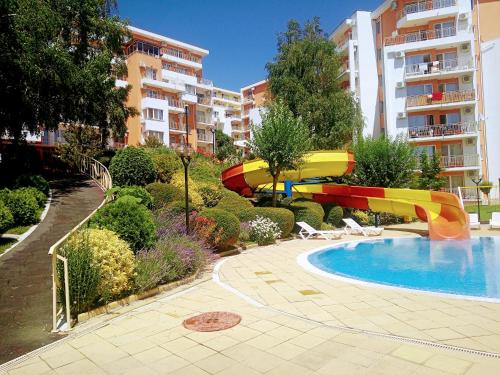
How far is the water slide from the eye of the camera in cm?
1739

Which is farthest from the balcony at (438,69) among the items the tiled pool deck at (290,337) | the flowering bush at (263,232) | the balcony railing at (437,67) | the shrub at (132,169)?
the tiled pool deck at (290,337)

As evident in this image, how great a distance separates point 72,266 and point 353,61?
40.8 metres

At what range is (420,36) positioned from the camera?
121ft

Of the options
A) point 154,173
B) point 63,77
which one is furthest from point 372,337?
point 63,77

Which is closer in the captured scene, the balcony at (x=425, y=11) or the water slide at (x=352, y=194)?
the water slide at (x=352, y=194)

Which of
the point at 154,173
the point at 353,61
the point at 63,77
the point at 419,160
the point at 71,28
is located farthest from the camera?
the point at 353,61

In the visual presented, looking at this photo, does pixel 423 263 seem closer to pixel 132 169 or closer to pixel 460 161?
pixel 132 169

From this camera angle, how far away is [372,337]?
5344 mm

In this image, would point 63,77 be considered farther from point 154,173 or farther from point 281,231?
point 281,231

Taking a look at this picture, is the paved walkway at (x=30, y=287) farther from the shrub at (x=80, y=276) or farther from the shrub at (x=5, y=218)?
the shrub at (x=5, y=218)

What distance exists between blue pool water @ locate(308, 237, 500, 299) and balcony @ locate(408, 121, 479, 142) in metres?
21.4

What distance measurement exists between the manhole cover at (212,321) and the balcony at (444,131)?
3450cm

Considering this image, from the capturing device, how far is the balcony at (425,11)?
3555 centimetres

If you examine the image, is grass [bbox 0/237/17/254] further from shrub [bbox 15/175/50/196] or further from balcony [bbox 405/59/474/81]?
balcony [bbox 405/59/474/81]
